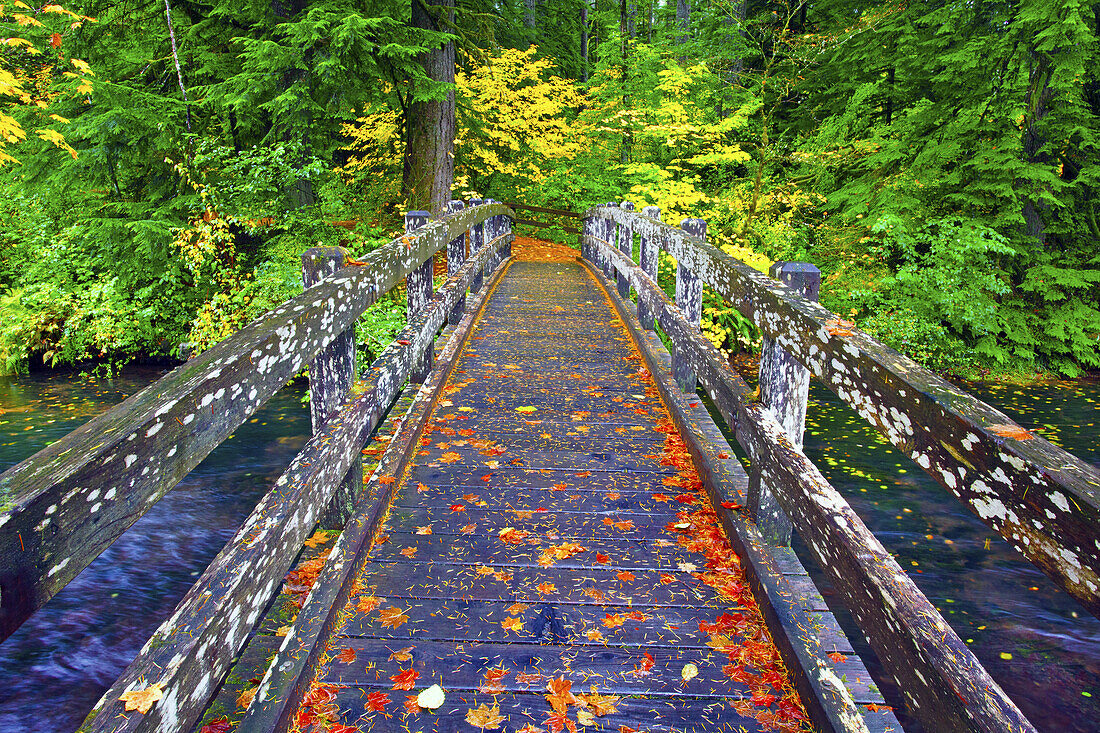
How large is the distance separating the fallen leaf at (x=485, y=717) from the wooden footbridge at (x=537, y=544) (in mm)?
10

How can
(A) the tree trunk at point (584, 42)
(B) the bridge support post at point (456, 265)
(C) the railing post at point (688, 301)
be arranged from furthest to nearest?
1. (A) the tree trunk at point (584, 42)
2. (B) the bridge support post at point (456, 265)
3. (C) the railing post at point (688, 301)

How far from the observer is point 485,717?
7.08 ft

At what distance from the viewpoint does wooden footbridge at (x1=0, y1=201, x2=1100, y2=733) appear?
1364 mm

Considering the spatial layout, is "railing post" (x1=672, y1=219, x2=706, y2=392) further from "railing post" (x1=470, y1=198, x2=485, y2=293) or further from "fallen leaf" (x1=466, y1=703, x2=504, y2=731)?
"railing post" (x1=470, y1=198, x2=485, y2=293)

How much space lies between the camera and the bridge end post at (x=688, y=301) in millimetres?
4824

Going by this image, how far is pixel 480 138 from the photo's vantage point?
1802 cm

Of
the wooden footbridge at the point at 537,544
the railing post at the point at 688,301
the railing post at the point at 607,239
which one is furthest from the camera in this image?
the railing post at the point at 607,239

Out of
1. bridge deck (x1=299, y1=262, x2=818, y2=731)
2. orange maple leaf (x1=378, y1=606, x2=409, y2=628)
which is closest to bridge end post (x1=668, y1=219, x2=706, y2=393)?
bridge deck (x1=299, y1=262, x2=818, y2=731)

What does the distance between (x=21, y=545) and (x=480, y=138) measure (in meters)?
18.2

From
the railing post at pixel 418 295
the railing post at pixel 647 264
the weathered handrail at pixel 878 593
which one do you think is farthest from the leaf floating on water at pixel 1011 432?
the railing post at pixel 647 264

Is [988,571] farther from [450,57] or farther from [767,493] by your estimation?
[450,57]

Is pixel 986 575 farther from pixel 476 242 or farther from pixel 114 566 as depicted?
pixel 114 566

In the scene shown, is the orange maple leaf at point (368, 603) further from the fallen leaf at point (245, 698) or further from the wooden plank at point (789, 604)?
the wooden plank at point (789, 604)

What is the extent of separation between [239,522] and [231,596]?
283 inches
